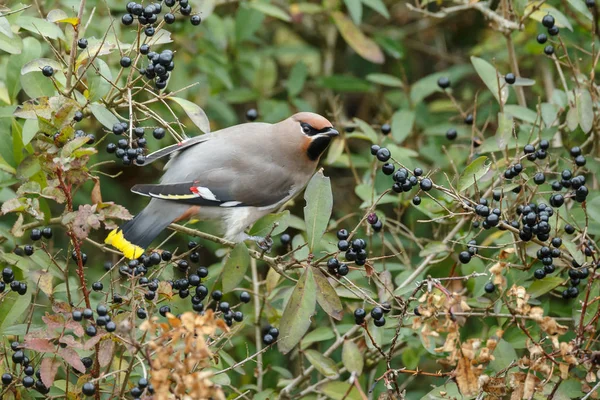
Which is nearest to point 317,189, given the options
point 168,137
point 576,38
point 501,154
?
point 501,154

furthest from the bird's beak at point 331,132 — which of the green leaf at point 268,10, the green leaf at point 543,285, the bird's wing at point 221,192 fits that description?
the green leaf at point 543,285

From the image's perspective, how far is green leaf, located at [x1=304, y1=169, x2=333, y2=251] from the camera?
139 inches

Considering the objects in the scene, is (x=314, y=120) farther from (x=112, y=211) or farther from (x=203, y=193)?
(x=112, y=211)

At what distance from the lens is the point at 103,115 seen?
3688mm

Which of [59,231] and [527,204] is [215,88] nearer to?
[59,231]

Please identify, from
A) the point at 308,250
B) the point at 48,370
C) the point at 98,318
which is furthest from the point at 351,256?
the point at 48,370

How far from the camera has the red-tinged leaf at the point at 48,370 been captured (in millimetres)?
3104

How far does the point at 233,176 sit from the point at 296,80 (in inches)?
60.0

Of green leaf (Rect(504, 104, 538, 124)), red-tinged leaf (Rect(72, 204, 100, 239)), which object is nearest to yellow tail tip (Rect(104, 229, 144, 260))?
red-tinged leaf (Rect(72, 204, 100, 239))

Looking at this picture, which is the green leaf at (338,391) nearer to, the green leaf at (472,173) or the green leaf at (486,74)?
the green leaf at (472,173)

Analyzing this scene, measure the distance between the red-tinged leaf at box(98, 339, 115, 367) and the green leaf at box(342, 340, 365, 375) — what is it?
1.03m

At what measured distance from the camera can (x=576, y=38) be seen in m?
5.50

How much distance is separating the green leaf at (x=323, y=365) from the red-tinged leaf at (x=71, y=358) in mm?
1078

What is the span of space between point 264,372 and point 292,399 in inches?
9.5
